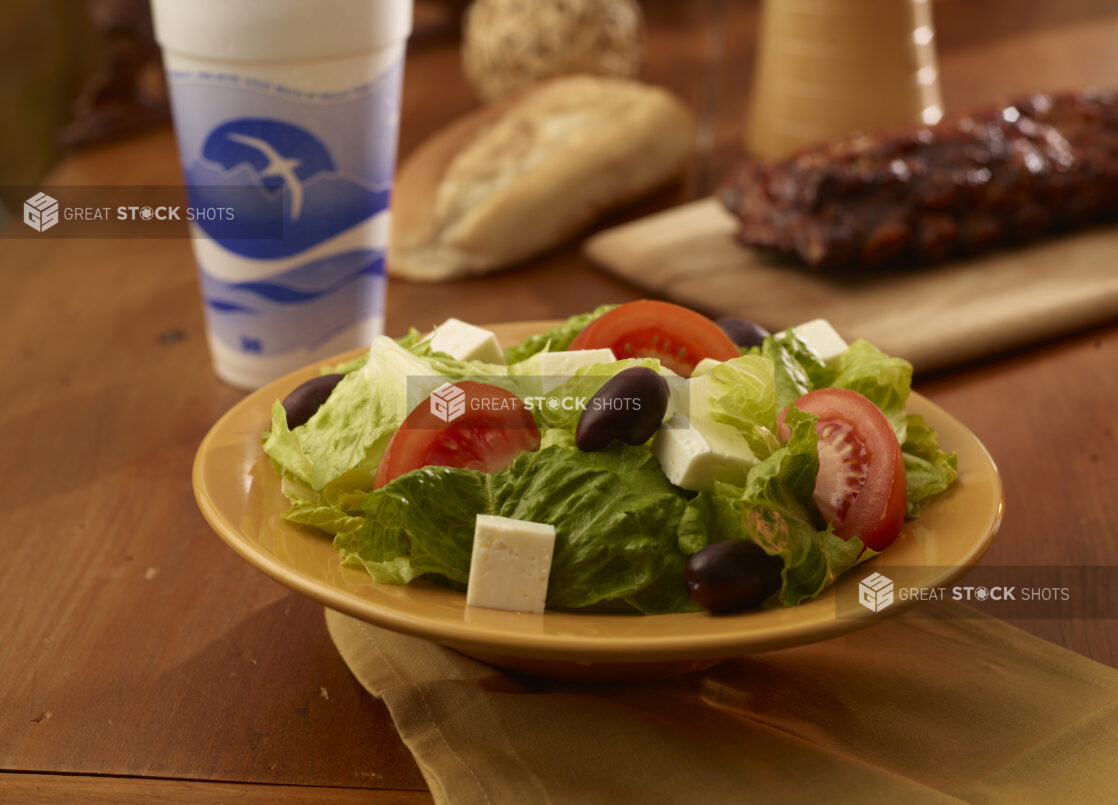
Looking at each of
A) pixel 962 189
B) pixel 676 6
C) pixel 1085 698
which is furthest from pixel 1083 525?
pixel 676 6

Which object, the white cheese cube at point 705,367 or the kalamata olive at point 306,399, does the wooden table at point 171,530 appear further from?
the white cheese cube at point 705,367

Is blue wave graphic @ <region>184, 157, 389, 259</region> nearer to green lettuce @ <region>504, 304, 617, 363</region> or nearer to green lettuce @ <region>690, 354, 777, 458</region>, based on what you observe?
green lettuce @ <region>504, 304, 617, 363</region>

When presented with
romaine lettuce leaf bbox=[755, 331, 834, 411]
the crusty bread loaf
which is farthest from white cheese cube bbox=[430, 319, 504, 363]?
the crusty bread loaf

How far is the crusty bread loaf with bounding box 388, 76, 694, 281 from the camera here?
188 cm

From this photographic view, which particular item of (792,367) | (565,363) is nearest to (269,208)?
(565,363)

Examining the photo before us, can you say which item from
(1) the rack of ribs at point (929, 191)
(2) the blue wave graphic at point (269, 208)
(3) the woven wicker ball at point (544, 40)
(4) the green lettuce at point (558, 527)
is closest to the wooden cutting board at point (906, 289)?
(1) the rack of ribs at point (929, 191)

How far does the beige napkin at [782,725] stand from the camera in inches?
31.6

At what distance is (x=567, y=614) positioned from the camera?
0.81 metres

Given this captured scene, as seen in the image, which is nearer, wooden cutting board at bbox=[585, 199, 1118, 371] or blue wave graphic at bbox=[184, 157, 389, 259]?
blue wave graphic at bbox=[184, 157, 389, 259]

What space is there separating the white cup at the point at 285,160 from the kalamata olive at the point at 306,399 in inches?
17.4

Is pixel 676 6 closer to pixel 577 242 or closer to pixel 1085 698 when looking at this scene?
pixel 577 242

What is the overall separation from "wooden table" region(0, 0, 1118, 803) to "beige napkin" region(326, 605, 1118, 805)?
0.05 m

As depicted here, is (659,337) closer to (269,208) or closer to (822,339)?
(822,339)

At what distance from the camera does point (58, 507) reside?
1245 mm
